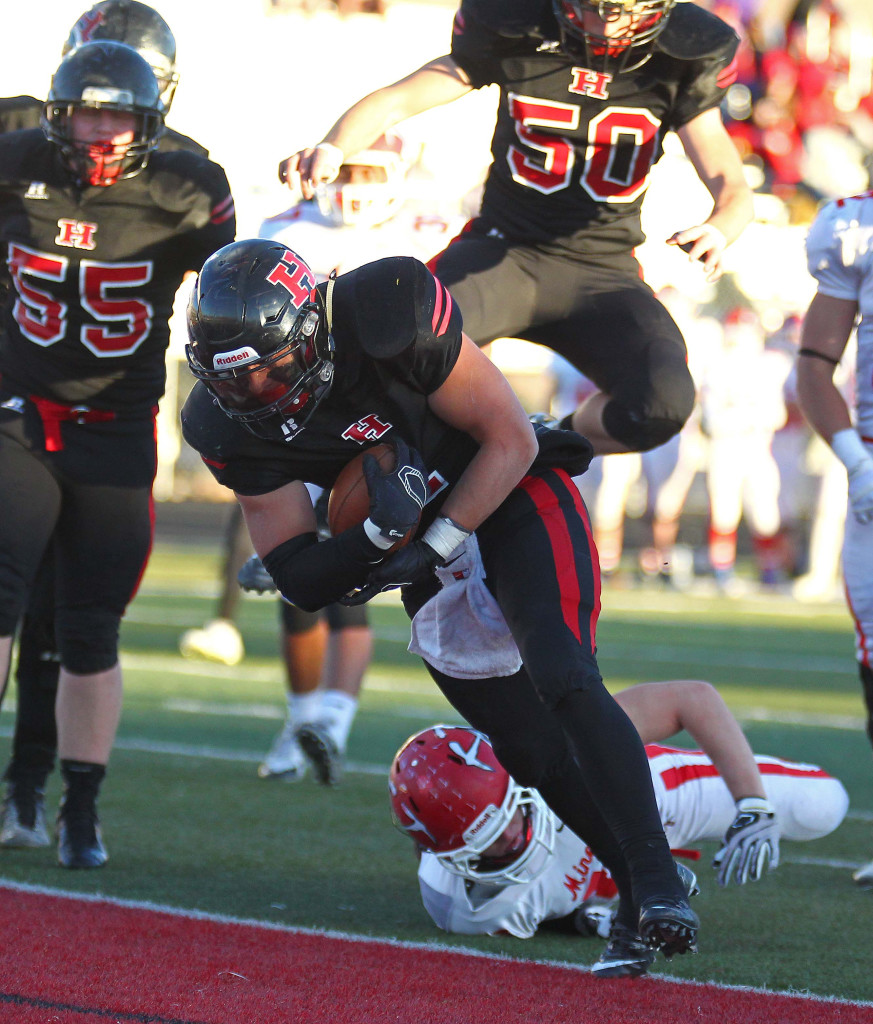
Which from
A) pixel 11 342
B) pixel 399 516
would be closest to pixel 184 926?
pixel 399 516

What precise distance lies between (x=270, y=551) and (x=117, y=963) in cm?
85

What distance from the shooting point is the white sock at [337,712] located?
5.32m

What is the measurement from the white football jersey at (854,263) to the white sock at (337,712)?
83.7 inches

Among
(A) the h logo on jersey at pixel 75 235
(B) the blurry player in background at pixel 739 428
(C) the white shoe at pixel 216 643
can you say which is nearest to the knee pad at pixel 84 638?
(A) the h logo on jersey at pixel 75 235

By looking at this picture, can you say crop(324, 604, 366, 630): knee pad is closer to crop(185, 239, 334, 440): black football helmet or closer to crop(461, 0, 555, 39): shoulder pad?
crop(461, 0, 555, 39): shoulder pad

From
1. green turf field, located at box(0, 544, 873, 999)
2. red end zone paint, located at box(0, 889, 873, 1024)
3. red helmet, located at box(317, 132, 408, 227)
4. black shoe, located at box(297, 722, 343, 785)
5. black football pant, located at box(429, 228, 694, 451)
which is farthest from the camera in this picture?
black shoe, located at box(297, 722, 343, 785)

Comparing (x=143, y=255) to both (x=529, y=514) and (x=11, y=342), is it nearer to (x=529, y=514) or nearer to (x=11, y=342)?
(x=11, y=342)

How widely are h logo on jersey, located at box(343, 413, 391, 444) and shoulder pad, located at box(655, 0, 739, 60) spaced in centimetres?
151

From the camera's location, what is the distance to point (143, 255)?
3900mm

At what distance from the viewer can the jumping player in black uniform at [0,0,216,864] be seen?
4.31m

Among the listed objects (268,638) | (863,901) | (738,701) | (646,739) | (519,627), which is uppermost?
(519,627)

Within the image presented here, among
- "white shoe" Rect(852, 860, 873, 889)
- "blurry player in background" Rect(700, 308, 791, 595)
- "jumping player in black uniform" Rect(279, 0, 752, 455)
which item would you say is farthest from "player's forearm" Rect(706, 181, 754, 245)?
"blurry player in background" Rect(700, 308, 791, 595)

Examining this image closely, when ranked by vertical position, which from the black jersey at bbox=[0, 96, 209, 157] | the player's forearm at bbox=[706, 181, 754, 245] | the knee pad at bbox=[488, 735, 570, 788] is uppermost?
the player's forearm at bbox=[706, 181, 754, 245]

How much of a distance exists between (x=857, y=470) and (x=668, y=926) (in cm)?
158
